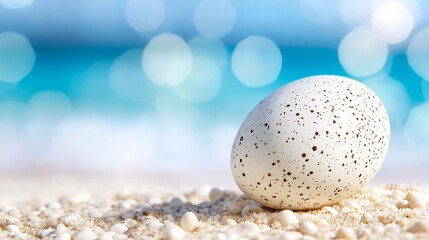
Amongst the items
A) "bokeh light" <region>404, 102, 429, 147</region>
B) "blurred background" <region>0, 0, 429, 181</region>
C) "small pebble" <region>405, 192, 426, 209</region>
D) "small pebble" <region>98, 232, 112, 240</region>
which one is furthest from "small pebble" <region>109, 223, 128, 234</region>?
"bokeh light" <region>404, 102, 429, 147</region>

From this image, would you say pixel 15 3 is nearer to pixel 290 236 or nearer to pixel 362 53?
pixel 362 53

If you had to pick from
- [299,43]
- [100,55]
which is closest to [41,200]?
[100,55]

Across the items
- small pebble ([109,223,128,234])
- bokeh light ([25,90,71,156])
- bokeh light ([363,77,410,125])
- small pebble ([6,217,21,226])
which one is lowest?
small pebble ([109,223,128,234])

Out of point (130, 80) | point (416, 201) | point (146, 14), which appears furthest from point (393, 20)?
point (416, 201)

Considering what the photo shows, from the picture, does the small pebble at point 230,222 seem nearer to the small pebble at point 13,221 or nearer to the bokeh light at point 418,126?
the small pebble at point 13,221

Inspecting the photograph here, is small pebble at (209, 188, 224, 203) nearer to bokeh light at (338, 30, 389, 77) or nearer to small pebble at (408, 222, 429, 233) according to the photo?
small pebble at (408, 222, 429, 233)
